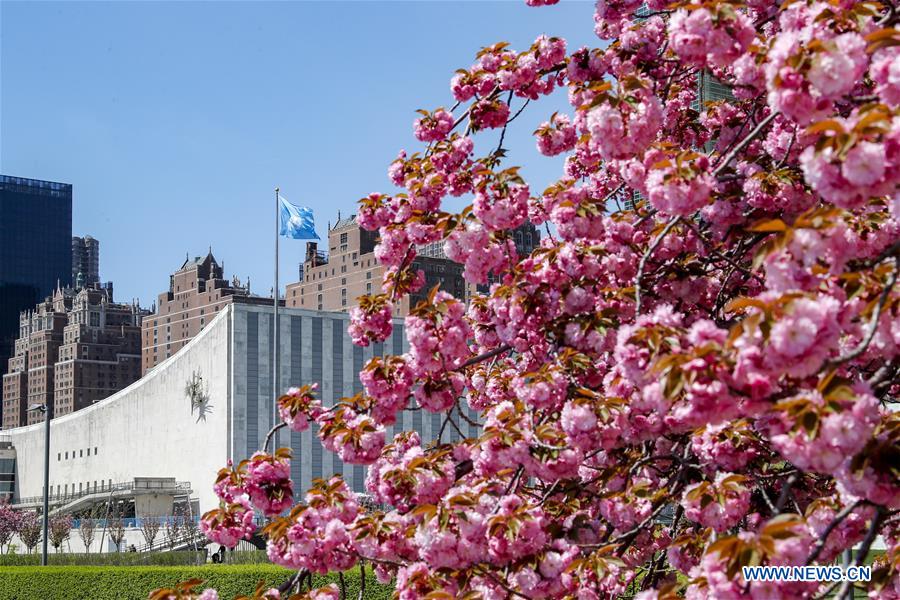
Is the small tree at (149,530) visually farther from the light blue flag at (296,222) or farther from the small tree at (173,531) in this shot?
the light blue flag at (296,222)

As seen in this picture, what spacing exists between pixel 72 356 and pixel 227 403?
107 m

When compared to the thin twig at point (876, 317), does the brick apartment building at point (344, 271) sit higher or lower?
higher

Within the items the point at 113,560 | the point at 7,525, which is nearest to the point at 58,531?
the point at 7,525

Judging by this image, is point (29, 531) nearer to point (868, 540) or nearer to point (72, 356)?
point (868, 540)

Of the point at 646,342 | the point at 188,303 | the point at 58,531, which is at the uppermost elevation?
the point at 188,303

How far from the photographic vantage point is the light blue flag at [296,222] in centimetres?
4722

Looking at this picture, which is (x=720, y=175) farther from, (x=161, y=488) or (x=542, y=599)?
(x=161, y=488)

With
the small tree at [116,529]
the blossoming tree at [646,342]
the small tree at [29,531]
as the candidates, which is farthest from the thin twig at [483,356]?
the small tree at [29,531]

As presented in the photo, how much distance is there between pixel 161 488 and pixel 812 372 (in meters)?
76.7

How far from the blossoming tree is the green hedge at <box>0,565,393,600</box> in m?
17.6

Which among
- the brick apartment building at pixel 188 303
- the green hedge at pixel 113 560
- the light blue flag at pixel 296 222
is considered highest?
the brick apartment building at pixel 188 303

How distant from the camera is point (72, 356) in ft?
560

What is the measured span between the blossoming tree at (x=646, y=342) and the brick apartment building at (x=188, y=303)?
123452 millimetres

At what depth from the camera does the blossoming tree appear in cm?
388
